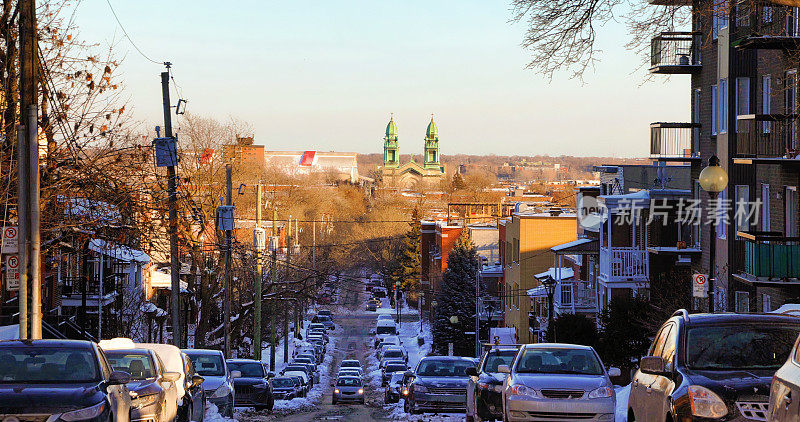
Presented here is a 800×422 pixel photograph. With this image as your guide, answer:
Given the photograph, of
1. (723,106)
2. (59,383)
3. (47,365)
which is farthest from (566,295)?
(59,383)

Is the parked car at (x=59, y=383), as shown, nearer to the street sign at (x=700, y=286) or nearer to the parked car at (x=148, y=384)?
the parked car at (x=148, y=384)

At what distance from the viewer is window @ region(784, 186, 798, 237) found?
2711 cm

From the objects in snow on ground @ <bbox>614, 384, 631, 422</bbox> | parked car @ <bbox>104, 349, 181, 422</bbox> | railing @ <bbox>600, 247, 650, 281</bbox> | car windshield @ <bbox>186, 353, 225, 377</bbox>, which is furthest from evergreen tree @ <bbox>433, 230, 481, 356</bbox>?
parked car @ <bbox>104, 349, 181, 422</bbox>

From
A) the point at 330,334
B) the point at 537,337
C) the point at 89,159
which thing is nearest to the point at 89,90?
the point at 89,159

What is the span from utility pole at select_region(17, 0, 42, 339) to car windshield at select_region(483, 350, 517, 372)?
8.12 m

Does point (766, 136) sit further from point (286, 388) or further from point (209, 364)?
point (286, 388)

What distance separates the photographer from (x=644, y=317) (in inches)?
1235

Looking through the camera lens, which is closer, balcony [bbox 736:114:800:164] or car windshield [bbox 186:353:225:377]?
car windshield [bbox 186:353:225:377]

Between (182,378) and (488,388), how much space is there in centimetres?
512

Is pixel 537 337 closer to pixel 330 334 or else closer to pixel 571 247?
pixel 571 247

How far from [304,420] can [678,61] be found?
62.7 ft

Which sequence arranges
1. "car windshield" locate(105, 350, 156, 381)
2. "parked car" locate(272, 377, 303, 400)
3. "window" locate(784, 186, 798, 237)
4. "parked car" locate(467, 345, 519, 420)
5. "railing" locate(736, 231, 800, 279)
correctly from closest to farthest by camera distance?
"car windshield" locate(105, 350, 156, 381), "parked car" locate(467, 345, 519, 420), "railing" locate(736, 231, 800, 279), "window" locate(784, 186, 798, 237), "parked car" locate(272, 377, 303, 400)

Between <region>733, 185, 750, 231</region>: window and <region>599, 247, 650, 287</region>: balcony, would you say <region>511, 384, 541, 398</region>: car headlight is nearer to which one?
<region>733, 185, 750, 231</region>: window

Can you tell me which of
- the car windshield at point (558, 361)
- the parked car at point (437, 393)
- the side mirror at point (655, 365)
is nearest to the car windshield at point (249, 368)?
the parked car at point (437, 393)
